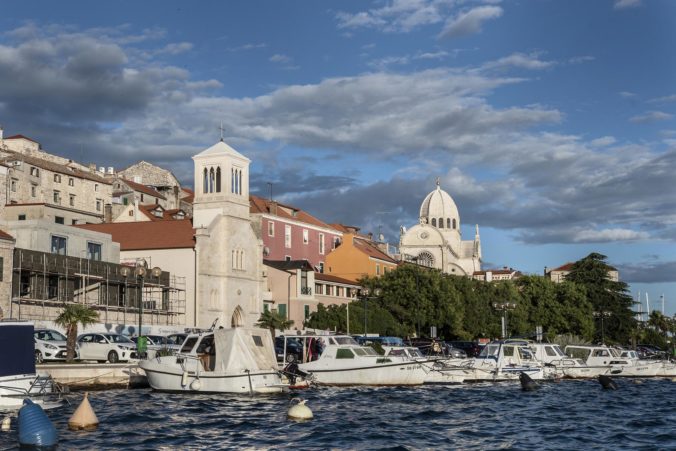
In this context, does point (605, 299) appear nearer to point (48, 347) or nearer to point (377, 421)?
point (48, 347)

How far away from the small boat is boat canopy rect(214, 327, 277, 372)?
8544 mm

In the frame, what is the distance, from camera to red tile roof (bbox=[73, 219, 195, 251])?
81500 millimetres

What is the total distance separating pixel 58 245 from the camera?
71.5 m

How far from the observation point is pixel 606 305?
388 feet

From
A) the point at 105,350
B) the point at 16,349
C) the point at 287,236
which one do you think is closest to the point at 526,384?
the point at 105,350

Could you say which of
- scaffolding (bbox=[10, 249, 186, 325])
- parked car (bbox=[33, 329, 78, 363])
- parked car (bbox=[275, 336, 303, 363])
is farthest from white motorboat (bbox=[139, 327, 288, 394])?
scaffolding (bbox=[10, 249, 186, 325])

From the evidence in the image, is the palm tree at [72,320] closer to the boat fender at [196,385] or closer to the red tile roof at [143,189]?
the boat fender at [196,385]

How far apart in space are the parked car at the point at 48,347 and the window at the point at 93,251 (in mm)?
25653

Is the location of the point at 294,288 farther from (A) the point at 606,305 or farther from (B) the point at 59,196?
(A) the point at 606,305

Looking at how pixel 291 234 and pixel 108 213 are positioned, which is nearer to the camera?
pixel 108 213

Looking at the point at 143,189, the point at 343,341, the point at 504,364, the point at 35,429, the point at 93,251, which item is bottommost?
the point at 35,429

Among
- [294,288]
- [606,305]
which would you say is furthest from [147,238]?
[606,305]

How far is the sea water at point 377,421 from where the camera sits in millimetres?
28672

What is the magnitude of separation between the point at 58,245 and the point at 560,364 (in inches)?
1495
